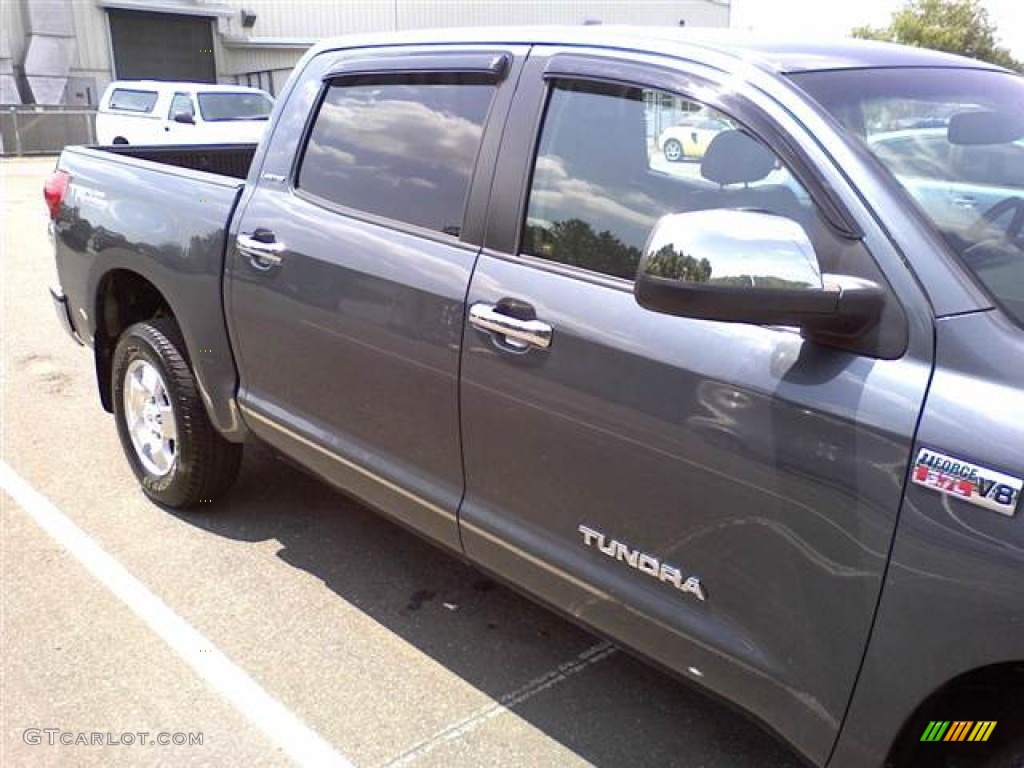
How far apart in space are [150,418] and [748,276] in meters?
3.00

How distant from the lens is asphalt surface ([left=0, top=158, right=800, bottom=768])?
259 cm

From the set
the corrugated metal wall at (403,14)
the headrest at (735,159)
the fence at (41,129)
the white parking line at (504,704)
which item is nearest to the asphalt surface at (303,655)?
the white parking line at (504,704)

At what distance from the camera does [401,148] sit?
2816 millimetres

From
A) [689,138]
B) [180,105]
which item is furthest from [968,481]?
[180,105]

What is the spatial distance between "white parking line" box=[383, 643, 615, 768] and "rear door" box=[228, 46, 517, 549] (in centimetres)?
53

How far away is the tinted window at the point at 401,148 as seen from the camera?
2.59 m

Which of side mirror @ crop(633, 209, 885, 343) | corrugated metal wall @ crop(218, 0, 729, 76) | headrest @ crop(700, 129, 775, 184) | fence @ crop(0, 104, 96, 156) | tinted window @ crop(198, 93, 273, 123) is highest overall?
corrugated metal wall @ crop(218, 0, 729, 76)

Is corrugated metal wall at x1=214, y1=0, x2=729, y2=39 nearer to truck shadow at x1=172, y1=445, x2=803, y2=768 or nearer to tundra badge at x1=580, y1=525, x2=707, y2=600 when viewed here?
truck shadow at x1=172, y1=445, x2=803, y2=768

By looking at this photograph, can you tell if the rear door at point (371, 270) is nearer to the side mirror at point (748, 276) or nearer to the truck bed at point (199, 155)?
the side mirror at point (748, 276)

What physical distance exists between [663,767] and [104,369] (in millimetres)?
3041

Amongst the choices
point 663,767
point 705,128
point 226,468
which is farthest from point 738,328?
point 226,468

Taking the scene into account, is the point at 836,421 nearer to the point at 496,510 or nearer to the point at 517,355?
the point at 517,355

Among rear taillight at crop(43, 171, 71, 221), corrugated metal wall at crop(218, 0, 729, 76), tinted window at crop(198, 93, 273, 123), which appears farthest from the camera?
corrugated metal wall at crop(218, 0, 729, 76)

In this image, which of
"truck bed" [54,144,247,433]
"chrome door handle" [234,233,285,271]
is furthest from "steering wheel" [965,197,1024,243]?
"truck bed" [54,144,247,433]
